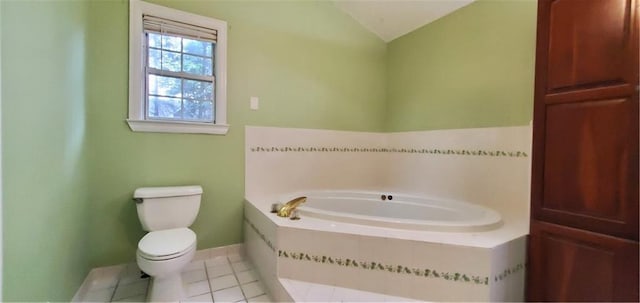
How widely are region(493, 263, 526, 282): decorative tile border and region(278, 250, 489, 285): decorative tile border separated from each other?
0.09 metres

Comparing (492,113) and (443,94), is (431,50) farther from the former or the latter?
(492,113)

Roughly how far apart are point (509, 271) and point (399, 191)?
1.37m

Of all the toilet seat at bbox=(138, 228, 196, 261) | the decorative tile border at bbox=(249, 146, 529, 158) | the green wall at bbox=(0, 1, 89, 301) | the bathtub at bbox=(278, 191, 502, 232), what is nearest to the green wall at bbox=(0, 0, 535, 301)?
the green wall at bbox=(0, 1, 89, 301)

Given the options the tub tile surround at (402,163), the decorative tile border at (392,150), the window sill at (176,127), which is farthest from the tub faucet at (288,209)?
the window sill at (176,127)

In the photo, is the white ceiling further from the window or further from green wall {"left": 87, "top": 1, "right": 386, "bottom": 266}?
the window

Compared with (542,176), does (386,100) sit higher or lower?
higher

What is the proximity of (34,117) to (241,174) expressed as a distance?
1389 millimetres

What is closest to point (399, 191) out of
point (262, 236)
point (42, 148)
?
point (262, 236)

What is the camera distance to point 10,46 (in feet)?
2.97

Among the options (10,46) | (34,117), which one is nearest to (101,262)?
(34,117)

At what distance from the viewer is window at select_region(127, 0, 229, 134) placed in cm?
193

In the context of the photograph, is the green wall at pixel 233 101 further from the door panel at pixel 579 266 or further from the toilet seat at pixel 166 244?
the door panel at pixel 579 266

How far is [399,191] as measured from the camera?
275cm

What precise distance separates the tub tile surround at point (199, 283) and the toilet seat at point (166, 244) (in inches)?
14.1
